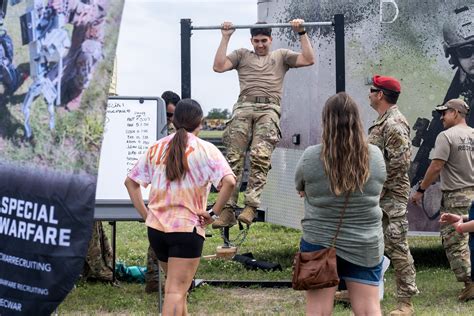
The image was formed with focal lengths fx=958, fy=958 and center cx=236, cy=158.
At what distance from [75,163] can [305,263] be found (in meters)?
2.00

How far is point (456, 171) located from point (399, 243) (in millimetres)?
1314

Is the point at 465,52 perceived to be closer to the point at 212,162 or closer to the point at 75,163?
the point at 212,162

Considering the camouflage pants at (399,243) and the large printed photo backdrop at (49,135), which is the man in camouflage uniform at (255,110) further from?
the large printed photo backdrop at (49,135)

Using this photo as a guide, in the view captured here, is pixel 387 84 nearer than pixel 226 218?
Yes

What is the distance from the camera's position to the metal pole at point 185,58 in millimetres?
8383

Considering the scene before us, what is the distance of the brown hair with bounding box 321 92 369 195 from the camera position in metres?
5.20

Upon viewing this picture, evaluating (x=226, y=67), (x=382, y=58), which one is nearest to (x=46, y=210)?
(x=226, y=67)

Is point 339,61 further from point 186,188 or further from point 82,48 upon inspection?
point 82,48

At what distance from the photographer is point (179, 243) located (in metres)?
5.81

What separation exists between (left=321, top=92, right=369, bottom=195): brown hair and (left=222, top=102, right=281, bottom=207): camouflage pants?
3163mm

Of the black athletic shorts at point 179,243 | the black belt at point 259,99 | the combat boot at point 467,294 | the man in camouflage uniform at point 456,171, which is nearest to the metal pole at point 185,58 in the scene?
the black belt at point 259,99

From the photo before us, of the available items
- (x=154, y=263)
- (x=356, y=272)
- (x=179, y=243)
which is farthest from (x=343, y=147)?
(x=154, y=263)

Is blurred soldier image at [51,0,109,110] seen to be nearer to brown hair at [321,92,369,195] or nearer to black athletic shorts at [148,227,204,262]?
brown hair at [321,92,369,195]

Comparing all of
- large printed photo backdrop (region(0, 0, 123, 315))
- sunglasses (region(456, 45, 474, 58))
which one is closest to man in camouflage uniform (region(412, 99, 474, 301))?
sunglasses (region(456, 45, 474, 58))
